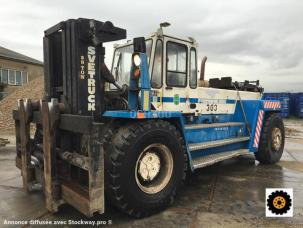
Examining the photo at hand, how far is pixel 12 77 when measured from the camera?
29.7 meters

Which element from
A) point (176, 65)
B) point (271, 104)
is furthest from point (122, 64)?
point (271, 104)

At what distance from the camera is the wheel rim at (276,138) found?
24.8 feet

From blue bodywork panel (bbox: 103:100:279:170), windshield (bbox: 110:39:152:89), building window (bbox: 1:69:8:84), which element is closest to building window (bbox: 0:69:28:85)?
building window (bbox: 1:69:8:84)

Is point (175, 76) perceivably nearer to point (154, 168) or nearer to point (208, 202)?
point (154, 168)

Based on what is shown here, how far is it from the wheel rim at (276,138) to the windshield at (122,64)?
4246mm

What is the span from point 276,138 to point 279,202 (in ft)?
10.6

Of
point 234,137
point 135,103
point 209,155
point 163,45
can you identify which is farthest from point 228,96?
point 135,103

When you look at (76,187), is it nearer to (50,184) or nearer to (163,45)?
(50,184)

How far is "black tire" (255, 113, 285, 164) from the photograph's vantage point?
7230 millimetres

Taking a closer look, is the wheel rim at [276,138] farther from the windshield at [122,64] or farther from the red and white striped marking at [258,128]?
the windshield at [122,64]

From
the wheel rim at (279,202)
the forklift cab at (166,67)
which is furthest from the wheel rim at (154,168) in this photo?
the wheel rim at (279,202)

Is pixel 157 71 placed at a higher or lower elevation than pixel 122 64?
lower

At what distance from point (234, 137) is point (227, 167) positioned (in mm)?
868

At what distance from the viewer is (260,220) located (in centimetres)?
413
